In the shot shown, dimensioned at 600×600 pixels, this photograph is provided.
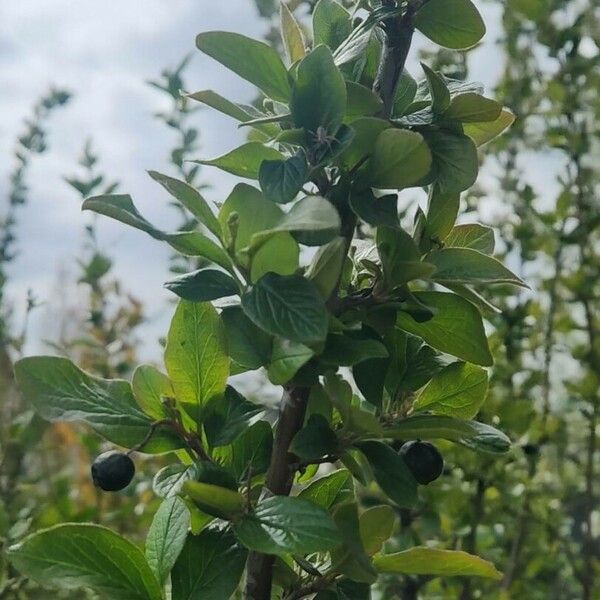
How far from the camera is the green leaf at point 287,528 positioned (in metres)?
0.27

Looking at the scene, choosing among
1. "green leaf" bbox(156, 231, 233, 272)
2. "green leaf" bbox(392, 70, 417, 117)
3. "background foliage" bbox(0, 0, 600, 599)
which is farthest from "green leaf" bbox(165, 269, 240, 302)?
"background foliage" bbox(0, 0, 600, 599)

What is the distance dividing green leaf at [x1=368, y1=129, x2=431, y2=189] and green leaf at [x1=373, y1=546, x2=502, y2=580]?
0.45ft

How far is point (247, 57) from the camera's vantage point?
12.5 inches

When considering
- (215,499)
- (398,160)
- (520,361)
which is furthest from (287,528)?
(520,361)

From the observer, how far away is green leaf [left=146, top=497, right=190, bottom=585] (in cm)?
31

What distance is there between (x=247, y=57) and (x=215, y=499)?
0.53ft

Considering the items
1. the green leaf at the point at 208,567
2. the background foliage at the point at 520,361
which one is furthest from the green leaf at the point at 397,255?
the background foliage at the point at 520,361

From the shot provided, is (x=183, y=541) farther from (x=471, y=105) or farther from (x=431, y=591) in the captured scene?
(x=431, y=591)

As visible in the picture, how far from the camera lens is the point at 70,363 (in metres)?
0.31

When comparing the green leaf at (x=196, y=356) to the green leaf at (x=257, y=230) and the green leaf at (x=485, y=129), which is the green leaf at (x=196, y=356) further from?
the green leaf at (x=485, y=129)

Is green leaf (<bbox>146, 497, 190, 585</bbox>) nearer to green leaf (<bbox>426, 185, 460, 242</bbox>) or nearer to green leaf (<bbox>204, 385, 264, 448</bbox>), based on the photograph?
green leaf (<bbox>204, 385, 264, 448</bbox>)

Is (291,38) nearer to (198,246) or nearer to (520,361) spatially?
(198,246)

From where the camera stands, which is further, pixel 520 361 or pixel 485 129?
pixel 520 361

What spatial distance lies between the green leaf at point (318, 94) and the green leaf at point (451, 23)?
2.4 inches
